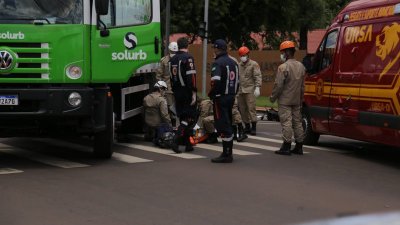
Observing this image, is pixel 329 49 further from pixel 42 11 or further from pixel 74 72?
pixel 42 11

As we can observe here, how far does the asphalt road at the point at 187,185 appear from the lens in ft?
18.6

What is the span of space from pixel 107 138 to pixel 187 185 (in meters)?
1.98

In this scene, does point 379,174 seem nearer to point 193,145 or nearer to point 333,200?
point 333,200

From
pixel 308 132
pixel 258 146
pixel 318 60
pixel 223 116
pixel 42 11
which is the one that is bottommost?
pixel 258 146

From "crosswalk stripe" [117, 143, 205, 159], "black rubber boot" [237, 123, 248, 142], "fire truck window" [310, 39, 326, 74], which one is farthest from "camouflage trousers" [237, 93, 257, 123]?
"crosswalk stripe" [117, 143, 205, 159]

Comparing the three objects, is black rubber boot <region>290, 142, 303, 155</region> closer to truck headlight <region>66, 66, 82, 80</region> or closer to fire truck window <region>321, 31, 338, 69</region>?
fire truck window <region>321, 31, 338, 69</region>

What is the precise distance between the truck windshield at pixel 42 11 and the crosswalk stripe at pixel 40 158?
6.60ft

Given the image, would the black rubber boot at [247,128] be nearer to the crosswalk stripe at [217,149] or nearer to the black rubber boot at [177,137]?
the crosswalk stripe at [217,149]

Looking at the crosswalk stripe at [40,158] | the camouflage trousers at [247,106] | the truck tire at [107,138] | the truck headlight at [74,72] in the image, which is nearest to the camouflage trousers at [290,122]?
the camouflage trousers at [247,106]

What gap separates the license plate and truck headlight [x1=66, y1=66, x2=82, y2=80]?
752mm

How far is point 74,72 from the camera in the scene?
799 cm

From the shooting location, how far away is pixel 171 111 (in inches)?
468

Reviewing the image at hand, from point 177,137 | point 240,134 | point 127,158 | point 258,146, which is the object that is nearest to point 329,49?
point 258,146

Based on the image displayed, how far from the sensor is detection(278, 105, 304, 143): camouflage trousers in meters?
9.59
